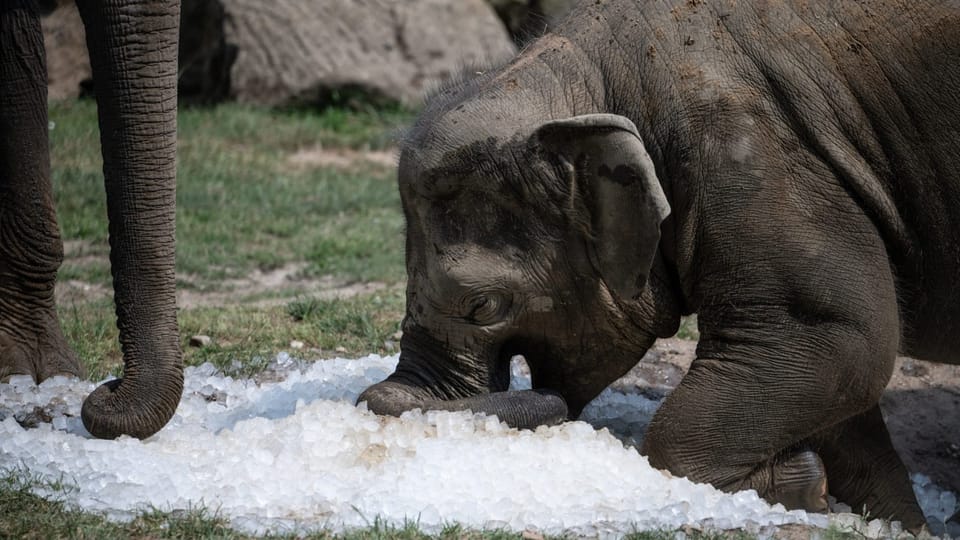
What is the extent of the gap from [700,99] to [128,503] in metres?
2.25

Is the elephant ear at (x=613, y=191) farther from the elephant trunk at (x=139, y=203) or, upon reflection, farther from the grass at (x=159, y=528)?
the elephant trunk at (x=139, y=203)

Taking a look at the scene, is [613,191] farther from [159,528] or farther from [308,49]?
[308,49]

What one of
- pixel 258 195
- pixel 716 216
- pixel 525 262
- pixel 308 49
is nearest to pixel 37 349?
pixel 525 262

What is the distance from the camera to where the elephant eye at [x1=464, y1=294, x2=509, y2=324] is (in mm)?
4848

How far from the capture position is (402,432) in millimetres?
4656

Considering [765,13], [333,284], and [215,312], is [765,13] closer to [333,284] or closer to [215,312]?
[215,312]

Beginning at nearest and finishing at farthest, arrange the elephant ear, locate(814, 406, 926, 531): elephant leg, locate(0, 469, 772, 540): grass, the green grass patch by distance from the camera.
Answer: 1. locate(0, 469, 772, 540): grass
2. the elephant ear
3. locate(814, 406, 926, 531): elephant leg
4. the green grass patch

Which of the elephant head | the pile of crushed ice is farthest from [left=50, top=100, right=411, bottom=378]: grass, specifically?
the pile of crushed ice

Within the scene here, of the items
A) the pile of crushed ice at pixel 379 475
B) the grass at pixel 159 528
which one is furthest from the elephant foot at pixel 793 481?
the grass at pixel 159 528

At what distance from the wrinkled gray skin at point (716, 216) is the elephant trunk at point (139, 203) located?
0.77 m

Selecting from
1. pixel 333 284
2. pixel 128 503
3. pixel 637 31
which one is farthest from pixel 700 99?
pixel 333 284

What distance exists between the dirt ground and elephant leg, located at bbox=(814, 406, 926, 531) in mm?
1150

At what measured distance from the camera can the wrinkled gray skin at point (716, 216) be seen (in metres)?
4.58

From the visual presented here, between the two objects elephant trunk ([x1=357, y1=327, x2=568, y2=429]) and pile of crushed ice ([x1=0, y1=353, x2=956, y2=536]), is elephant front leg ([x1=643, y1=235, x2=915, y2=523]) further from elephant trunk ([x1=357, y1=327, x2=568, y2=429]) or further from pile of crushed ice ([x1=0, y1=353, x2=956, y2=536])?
elephant trunk ([x1=357, y1=327, x2=568, y2=429])
